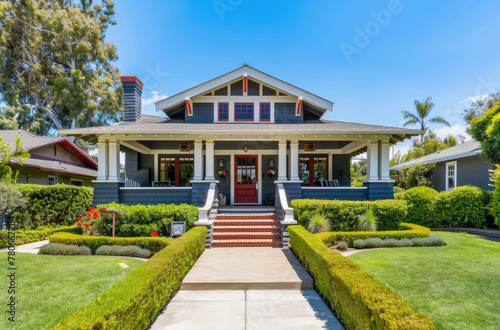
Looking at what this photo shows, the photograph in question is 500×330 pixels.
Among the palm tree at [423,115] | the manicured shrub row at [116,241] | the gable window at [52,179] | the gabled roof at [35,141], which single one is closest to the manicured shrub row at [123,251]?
the manicured shrub row at [116,241]

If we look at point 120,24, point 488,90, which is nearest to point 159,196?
point 120,24

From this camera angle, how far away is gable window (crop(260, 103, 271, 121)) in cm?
1241

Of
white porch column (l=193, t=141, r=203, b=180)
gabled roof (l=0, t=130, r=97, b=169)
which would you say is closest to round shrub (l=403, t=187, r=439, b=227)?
white porch column (l=193, t=141, r=203, b=180)

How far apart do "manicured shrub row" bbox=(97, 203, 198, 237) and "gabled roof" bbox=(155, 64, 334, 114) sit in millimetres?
5631

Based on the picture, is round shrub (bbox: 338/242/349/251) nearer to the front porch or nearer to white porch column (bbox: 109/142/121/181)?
the front porch

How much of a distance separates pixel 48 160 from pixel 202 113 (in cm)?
954

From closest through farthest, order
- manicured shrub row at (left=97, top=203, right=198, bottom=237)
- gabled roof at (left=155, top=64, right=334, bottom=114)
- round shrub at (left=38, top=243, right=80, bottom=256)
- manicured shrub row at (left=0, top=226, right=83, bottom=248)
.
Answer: round shrub at (left=38, top=243, right=80, bottom=256) → manicured shrub row at (left=97, top=203, right=198, bottom=237) → manicured shrub row at (left=0, top=226, right=83, bottom=248) → gabled roof at (left=155, top=64, right=334, bottom=114)

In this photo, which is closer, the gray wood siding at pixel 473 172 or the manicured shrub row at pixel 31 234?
the manicured shrub row at pixel 31 234

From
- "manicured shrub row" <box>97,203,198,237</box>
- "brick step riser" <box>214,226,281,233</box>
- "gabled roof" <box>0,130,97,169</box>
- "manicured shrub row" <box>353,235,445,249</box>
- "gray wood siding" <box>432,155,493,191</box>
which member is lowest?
"manicured shrub row" <box>353,235,445,249</box>

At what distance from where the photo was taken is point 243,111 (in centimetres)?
1246

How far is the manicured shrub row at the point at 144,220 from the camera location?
810cm

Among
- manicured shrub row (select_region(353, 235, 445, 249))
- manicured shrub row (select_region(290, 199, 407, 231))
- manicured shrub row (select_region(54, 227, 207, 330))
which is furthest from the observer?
manicured shrub row (select_region(290, 199, 407, 231))

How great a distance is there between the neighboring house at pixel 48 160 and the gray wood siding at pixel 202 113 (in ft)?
24.9

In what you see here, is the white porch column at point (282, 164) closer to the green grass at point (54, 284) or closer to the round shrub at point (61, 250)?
the green grass at point (54, 284)
